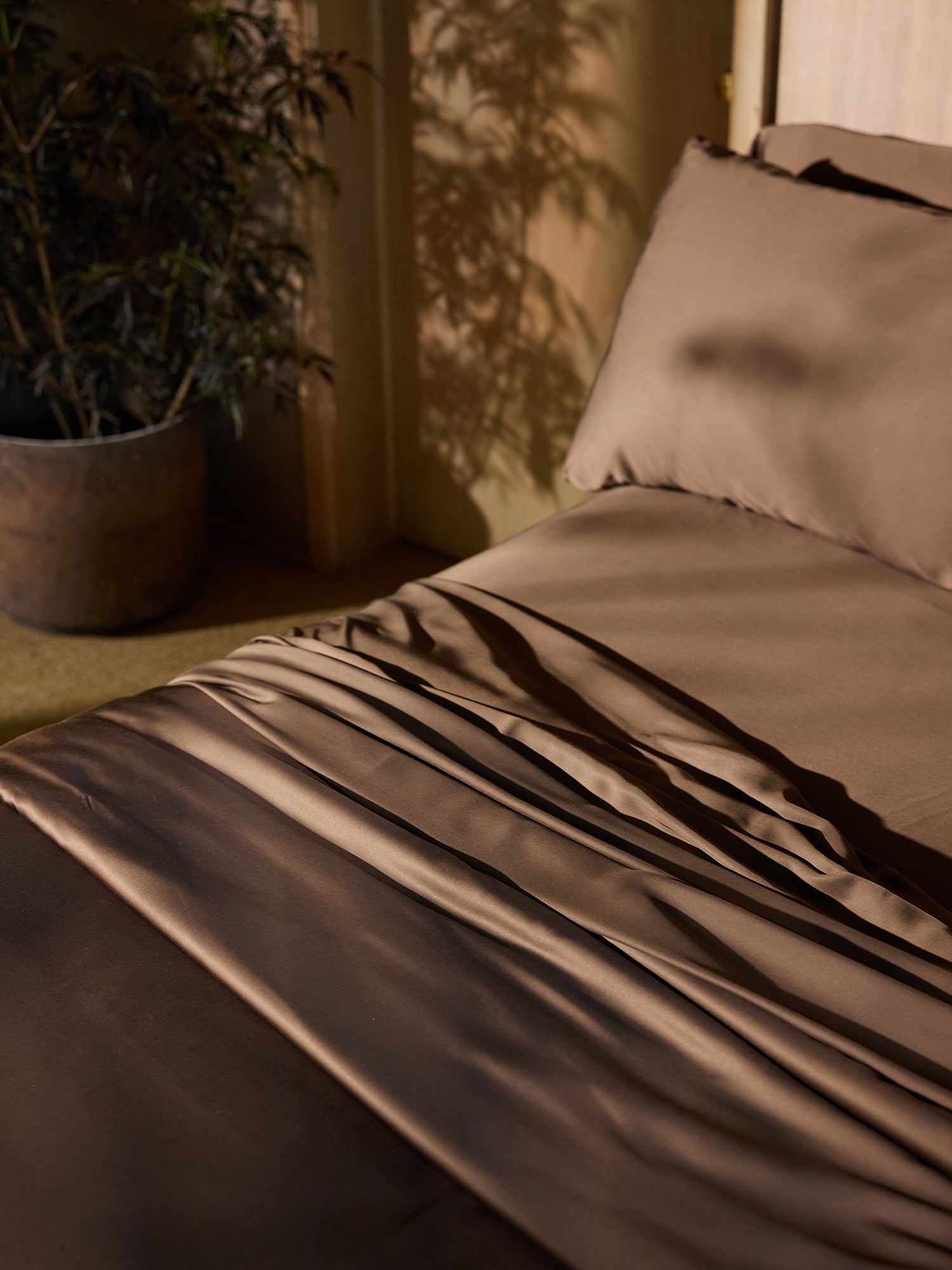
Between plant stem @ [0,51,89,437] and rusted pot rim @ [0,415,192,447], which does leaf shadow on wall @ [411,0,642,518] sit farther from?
plant stem @ [0,51,89,437]

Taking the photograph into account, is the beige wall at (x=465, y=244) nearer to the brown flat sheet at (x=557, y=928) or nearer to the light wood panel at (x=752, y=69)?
the light wood panel at (x=752, y=69)

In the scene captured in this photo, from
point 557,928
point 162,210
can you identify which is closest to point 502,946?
point 557,928

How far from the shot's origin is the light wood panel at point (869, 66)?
1.71 meters

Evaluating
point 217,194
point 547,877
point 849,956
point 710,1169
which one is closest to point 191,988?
point 547,877

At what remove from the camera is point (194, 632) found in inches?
101

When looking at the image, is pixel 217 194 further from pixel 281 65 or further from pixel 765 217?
pixel 765 217

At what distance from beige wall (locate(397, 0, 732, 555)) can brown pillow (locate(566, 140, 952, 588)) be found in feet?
1.77

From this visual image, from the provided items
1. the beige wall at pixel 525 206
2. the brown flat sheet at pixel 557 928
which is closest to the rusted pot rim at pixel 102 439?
the beige wall at pixel 525 206

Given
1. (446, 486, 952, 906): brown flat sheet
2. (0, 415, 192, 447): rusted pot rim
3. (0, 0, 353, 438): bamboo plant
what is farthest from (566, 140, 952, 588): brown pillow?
(0, 415, 192, 447): rusted pot rim

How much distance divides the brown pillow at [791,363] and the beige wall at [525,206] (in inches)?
21.2

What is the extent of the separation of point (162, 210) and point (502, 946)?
195 centimetres

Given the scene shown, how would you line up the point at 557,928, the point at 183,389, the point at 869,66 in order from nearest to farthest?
1. the point at 557,928
2. the point at 869,66
3. the point at 183,389

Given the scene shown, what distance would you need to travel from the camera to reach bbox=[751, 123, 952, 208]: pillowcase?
5.29 feet

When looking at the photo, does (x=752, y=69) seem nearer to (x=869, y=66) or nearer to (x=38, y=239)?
(x=869, y=66)
